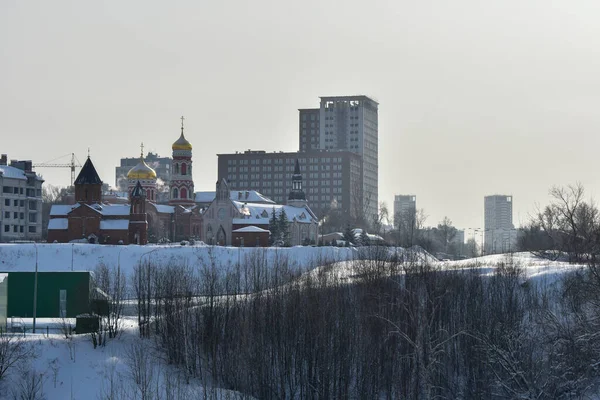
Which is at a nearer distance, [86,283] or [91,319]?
[91,319]

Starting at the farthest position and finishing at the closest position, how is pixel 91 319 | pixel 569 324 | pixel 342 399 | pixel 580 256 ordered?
1. pixel 580 256
2. pixel 91 319
3. pixel 569 324
4. pixel 342 399

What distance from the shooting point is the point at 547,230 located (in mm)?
83188

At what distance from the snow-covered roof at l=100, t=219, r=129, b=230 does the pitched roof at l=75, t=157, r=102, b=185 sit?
16.3 feet

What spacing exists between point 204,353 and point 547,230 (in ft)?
155

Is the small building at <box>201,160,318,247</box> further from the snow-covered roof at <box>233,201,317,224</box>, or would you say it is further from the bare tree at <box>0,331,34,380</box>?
the bare tree at <box>0,331,34,380</box>

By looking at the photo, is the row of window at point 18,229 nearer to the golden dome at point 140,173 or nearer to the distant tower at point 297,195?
the golden dome at point 140,173

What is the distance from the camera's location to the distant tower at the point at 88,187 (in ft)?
342

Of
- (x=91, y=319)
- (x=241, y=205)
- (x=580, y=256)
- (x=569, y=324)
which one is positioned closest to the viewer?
(x=569, y=324)

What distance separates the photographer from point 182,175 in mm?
117500

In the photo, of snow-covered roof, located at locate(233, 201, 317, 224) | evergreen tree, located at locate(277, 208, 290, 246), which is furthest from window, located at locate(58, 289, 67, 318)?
snow-covered roof, located at locate(233, 201, 317, 224)

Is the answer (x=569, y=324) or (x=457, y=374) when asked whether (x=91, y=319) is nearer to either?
(x=457, y=374)

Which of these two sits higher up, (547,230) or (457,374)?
(547,230)

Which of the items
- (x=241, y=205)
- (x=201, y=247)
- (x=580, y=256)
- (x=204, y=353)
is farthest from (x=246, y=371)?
(x=241, y=205)

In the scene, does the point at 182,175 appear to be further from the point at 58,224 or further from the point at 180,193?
the point at 58,224
